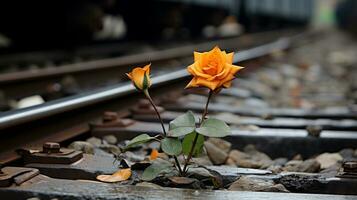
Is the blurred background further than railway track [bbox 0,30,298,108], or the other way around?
the blurred background

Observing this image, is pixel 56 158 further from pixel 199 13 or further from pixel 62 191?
pixel 199 13

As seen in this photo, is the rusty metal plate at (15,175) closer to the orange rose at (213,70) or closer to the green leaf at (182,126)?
the green leaf at (182,126)

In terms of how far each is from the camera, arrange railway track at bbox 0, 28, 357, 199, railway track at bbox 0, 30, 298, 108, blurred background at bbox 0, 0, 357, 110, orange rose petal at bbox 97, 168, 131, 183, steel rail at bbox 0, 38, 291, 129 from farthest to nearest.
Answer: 1. blurred background at bbox 0, 0, 357, 110
2. railway track at bbox 0, 30, 298, 108
3. steel rail at bbox 0, 38, 291, 129
4. orange rose petal at bbox 97, 168, 131, 183
5. railway track at bbox 0, 28, 357, 199

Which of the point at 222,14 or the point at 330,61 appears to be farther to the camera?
the point at 222,14

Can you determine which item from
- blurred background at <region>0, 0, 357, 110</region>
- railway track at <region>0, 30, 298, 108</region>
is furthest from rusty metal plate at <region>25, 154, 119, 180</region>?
blurred background at <region>0, 0, 357, 110</region>

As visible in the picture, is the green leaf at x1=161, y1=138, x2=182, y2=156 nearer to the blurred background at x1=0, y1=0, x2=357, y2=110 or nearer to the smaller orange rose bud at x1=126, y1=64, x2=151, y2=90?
the smaller orange rose bud at x1=126, y1=64, x2=151, y2=90

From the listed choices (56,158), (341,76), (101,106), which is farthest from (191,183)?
(341,76)
